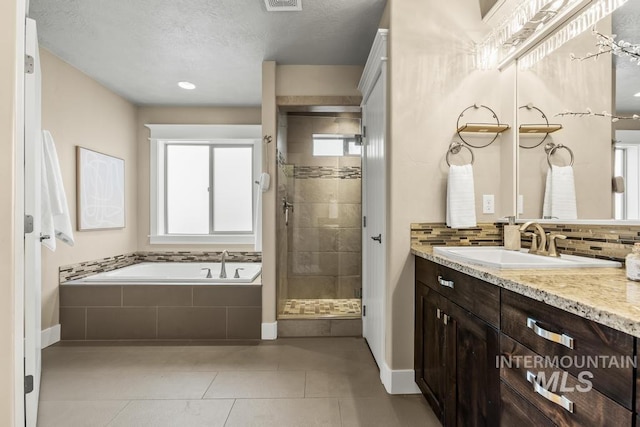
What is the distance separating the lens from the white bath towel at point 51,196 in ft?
7.13

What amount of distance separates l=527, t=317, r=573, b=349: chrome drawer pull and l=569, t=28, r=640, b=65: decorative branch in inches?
43.9

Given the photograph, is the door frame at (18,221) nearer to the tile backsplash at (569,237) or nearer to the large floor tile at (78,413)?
the large floor tile at (78,413)

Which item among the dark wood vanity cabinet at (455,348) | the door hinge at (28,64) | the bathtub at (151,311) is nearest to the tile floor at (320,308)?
the bathtub at (151,311)

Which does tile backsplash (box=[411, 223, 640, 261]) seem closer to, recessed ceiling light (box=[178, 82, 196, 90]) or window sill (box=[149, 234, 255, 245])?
window sill (box=[149, 234, 255, 245])

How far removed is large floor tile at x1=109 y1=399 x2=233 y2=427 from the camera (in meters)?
1.71

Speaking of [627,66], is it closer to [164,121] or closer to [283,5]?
[283,5]

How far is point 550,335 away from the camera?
0.87 metres

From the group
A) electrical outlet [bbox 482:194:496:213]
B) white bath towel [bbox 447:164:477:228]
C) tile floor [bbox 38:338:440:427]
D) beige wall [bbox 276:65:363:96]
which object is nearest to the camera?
tile floor [bbox 38:338:440:427]

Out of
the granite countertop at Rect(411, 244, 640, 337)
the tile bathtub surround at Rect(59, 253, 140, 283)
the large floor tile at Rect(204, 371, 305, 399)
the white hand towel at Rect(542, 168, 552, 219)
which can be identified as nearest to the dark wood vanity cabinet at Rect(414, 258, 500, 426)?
the granite countertop at Rect(411, 244, 640, 337)

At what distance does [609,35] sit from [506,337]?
1.27m

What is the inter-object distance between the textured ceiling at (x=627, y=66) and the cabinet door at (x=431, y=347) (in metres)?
1.07

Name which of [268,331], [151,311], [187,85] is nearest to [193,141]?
[187,85]

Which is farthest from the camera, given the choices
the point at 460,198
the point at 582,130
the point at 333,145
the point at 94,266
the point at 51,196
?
the point at 333,145

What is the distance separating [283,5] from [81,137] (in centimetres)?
228
